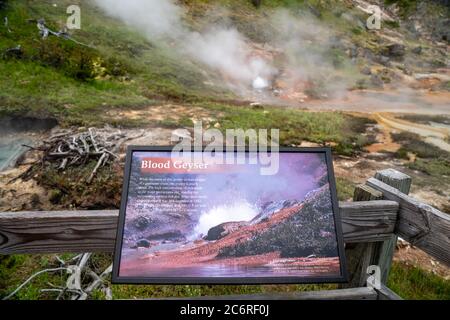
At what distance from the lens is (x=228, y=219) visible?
2.12m

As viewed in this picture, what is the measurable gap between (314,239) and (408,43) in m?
25.3

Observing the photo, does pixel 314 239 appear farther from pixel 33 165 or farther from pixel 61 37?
pixel 61 37

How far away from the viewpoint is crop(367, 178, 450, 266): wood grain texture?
2.21m

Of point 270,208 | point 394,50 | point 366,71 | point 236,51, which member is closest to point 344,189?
point 270,208

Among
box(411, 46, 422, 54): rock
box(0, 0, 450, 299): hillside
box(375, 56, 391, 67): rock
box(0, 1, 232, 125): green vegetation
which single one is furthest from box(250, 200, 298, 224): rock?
box(411, 46, 422, 54): rock

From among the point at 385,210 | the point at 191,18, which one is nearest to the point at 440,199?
the point at 385,210

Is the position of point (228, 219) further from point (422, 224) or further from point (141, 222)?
point (422, 224)

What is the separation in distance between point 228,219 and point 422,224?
1.07 meters

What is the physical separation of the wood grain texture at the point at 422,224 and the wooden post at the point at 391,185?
2.3 inches

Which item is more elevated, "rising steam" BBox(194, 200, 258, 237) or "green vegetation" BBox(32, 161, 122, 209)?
"rising steam" BBox(194, 200, 258, 237)

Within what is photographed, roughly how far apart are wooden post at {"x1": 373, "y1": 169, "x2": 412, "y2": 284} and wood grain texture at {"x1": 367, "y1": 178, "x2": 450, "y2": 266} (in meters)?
0.06

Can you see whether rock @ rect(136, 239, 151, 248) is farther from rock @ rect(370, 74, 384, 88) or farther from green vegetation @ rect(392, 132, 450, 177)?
rock @ rect(370, 74, 384, 88)

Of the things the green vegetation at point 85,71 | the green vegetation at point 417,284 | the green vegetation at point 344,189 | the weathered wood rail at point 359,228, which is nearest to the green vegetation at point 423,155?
the green vegetation at point 344,189

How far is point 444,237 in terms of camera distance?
2211 mm
